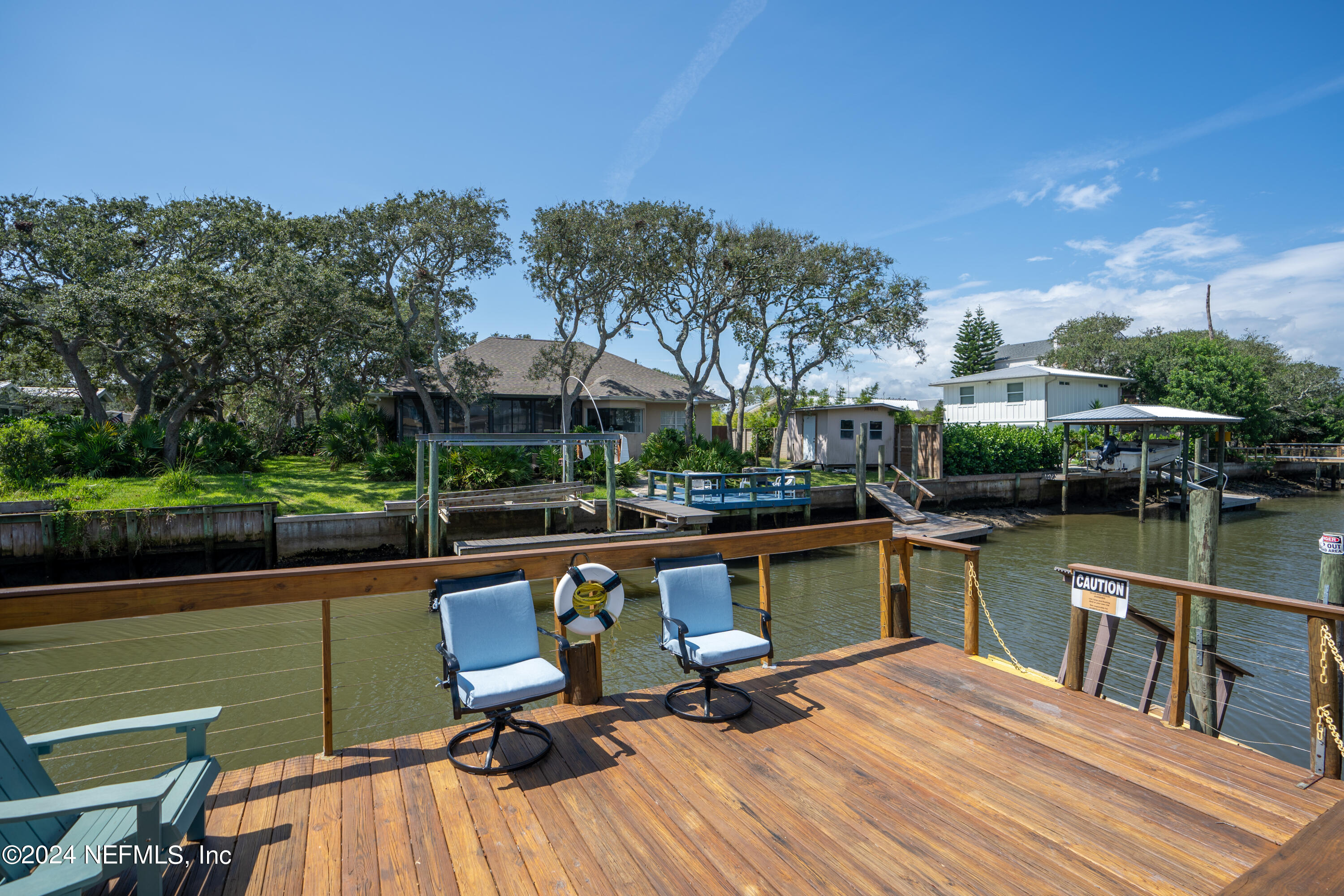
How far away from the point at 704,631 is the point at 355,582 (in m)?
2.06

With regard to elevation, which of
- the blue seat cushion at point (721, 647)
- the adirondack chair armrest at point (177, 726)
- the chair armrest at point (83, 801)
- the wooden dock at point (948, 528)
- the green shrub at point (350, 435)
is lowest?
the wooden dock at point (948, 528)

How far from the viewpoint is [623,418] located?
24828mm

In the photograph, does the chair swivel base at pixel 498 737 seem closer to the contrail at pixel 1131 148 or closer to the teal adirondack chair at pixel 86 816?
the teal adirondack chair at pixel 86 816

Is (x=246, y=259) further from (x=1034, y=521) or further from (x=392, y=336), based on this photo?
(x=1034, y=521)

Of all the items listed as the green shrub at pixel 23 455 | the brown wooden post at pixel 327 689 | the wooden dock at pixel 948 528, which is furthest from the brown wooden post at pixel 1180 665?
the green shrub at pixel 23 455

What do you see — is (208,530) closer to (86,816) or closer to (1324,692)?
(86,816)

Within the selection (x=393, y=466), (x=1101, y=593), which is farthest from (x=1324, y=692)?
(x=393, y=466)

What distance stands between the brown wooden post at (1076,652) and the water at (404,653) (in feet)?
3.34

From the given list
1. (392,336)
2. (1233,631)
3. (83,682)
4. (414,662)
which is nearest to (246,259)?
(392,336)

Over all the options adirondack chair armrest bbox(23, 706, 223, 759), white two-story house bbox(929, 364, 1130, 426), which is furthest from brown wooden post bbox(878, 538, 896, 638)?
white two-story house bbox(929, 364, 1130, 426)

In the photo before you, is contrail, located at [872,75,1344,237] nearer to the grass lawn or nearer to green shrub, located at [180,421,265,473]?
the grass lawn

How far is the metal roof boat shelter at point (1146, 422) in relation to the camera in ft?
63.8

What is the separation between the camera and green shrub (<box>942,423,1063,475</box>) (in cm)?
2155

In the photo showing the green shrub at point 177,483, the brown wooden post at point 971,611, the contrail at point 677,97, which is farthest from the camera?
the green shrub at point 177,483
